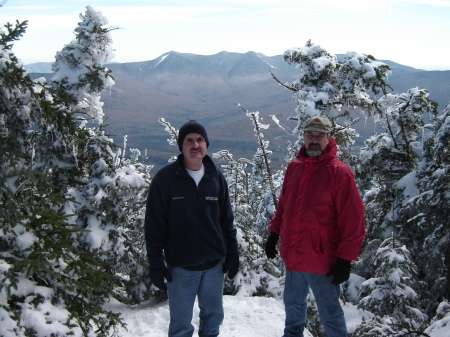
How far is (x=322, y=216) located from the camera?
11.5 feet

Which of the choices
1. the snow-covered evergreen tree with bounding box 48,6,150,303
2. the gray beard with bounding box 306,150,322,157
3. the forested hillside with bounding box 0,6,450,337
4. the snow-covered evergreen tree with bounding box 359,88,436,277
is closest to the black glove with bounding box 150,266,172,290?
the forested hillside with bounding box 0,6,450,337

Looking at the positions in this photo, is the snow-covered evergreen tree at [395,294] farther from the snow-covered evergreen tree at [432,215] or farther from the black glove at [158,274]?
the black glove at [158,274]

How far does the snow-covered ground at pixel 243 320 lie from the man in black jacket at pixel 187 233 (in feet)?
5.66

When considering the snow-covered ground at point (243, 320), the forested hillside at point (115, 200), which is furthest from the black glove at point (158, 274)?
the snow-covered ground at point (243, 320)

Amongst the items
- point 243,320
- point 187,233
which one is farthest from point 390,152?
point 187,233

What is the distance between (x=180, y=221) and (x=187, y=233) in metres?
0.14

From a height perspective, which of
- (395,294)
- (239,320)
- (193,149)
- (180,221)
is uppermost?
(193,149)

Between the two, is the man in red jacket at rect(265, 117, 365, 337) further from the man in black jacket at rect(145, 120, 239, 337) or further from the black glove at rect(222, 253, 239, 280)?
the man in black jacket at rect(145, 120, 239, 337)

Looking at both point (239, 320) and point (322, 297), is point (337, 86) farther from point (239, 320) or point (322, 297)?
point (322, 297)

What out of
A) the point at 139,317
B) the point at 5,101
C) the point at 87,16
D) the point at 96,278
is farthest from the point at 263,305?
the point at 87,16

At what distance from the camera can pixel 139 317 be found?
6555mm

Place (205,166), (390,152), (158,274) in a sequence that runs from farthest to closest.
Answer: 1. (390,152)
2. (205,166)
3. (158,274)

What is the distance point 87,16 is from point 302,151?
6781 mm

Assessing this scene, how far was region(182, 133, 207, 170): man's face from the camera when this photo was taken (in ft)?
11.7
